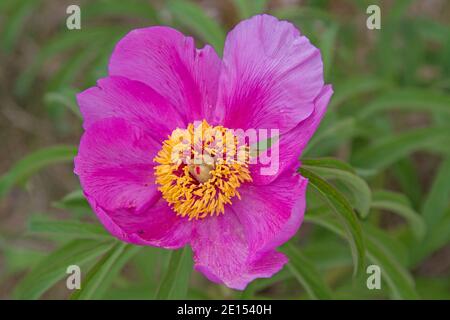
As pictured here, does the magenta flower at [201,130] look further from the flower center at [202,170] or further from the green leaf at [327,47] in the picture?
the green leaf at [327,47]

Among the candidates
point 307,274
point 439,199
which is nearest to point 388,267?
point 307,274

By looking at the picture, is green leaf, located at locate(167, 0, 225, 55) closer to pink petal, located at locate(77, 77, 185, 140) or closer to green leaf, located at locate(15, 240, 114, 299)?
pink petal, located at locate(77, 77, 185, 140)

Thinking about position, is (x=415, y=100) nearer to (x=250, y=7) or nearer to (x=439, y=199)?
(x=439, y=199)

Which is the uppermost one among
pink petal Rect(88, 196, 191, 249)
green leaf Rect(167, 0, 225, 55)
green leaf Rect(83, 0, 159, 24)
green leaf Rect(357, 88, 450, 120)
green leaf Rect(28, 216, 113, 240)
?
green leaf Rect(83, 0, 159, 24)

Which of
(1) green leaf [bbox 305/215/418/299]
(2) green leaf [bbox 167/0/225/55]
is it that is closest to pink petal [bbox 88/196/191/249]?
(1) green leaf [bbox 305/215/418/299]

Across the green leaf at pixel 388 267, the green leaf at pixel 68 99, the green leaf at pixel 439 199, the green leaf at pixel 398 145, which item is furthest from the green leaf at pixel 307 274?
the green leaf at pixel 68 99
